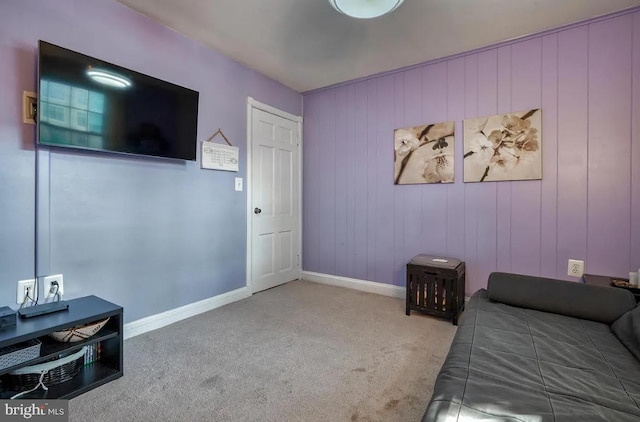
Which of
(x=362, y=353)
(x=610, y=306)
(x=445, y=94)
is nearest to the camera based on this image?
(x=610, y=306)

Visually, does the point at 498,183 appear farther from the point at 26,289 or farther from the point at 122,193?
the point at 26,289

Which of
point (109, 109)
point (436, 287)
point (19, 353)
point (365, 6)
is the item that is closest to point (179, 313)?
point (19, 353)

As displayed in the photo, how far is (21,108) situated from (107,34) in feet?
2.48

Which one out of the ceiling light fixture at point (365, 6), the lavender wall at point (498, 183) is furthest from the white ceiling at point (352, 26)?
the ceiling light fixture at point (365, 6)

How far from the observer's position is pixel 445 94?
2895 millimetres

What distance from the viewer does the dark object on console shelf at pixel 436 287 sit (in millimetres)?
2473

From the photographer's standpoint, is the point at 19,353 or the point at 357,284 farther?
the point at 357,284

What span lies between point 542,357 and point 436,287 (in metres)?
1.28

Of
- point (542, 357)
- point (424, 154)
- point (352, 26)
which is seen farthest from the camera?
point (424, 154)

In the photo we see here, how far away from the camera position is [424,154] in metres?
3.01

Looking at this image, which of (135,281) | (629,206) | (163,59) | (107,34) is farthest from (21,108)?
(629,206)

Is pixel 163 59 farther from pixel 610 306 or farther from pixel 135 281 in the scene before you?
pixel 610 306

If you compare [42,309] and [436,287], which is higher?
[42,309]

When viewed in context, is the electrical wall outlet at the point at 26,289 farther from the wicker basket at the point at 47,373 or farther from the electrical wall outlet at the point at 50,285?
the wicker basket at the point at 47,373
